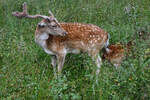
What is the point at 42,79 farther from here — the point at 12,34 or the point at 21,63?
the point at 12,34

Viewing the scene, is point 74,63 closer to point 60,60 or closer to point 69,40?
point 60,60

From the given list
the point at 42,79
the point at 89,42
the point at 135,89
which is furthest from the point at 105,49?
the point at 135,89

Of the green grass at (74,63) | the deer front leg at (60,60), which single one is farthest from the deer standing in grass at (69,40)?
the green grass at (74,63)

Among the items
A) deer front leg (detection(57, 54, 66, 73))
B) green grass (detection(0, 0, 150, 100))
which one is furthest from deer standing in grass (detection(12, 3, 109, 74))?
green grass (detection(0, 0, 150, 100))

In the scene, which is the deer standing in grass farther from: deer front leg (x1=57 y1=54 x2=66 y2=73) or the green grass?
the green grass

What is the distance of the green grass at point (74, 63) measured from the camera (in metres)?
3.97

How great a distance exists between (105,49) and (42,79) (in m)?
1.90

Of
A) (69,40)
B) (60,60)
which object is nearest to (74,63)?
(60,60)

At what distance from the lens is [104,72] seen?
412 cm

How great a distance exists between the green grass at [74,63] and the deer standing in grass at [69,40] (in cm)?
20

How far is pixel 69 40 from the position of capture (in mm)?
5988

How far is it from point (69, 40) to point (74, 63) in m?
0.46

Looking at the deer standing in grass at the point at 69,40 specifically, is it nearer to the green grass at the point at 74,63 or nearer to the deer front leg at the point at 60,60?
the deer front leg at the point at 60,60

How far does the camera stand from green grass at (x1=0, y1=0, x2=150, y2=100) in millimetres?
3973
